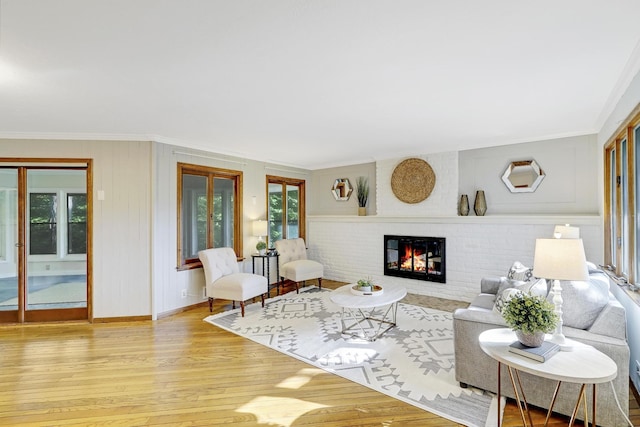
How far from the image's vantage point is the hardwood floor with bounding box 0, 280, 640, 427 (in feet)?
6.81

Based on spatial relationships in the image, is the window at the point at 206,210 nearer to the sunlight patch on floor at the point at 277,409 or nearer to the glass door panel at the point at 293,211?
the glass door panel at the point at 293,211

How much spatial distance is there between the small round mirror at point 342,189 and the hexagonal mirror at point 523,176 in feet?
8.98

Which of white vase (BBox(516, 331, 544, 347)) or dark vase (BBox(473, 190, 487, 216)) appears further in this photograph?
dark vase (BBox(473, 190, 487, 216))

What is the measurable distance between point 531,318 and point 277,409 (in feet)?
5.71

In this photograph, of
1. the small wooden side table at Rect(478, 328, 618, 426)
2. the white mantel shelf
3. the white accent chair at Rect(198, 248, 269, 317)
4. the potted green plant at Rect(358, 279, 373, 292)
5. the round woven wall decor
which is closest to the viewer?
the small wooden side table at Rect(478, 328, 618, 426)

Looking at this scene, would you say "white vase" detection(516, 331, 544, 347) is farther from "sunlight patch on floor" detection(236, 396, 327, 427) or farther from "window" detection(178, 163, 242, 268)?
"window" detection(178, 163, 242, 268)

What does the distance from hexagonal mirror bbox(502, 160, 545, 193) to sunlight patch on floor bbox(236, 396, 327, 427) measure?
3.92 meters

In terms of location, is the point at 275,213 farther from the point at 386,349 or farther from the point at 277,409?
the point at 277,409

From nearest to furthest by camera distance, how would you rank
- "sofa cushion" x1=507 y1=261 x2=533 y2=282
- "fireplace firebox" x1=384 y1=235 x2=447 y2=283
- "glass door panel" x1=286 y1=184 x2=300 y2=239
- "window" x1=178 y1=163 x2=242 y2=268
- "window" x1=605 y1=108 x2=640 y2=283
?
1. "window" x1=605 y1=108 x2=640 y2=283
2. "sofa cushion" x1=507 y1=261 x2=533 y2=282
3. "window" x1=178 y1=163 x2=242 y2=268
4. "fireplace firebox" x1=384 y1=235 x2=447 y2=283
5. "glass door panel" x1=286 y1=184 x2=300 y2=239

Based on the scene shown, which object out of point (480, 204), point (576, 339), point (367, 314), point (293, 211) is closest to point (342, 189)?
point (293, 211)

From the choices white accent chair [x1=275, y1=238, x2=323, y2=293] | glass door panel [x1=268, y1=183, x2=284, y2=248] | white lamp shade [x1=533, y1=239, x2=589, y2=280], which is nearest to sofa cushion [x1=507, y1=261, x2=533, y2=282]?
white lamp shade [x1=533, y1=239, x2=589, y2=280]

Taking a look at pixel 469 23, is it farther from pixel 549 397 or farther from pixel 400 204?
pixel 400 204

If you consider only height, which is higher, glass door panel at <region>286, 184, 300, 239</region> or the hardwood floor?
glass door panel at <region>286, 184, 300, 239</region>

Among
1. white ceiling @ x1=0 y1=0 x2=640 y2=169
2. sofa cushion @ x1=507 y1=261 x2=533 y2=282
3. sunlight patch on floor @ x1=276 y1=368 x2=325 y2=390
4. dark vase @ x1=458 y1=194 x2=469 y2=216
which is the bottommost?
sunlight patch on floor @ x1=276 y1=368 x2=325 y2=390
